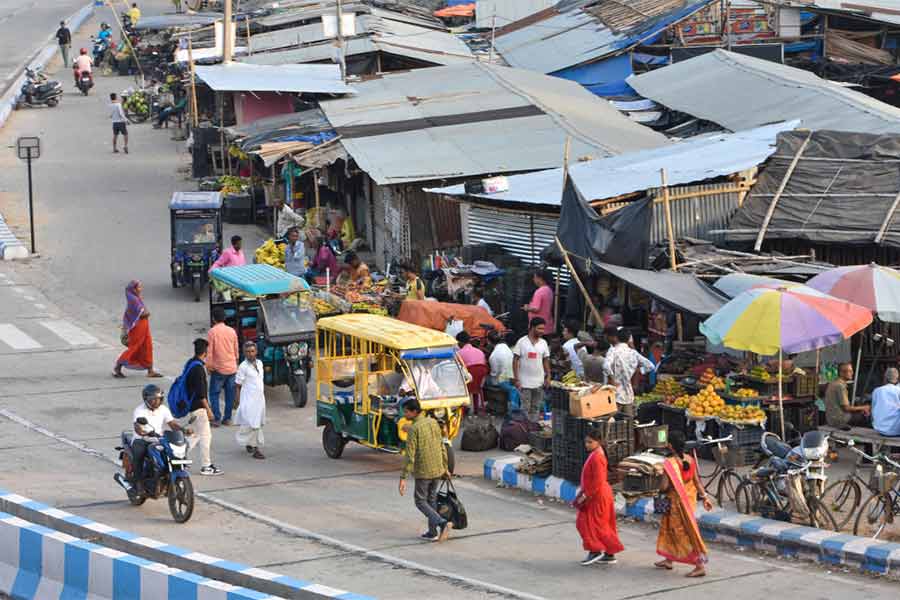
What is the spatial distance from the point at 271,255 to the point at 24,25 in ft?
155

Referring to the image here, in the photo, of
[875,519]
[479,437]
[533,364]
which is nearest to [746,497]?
[875,519]

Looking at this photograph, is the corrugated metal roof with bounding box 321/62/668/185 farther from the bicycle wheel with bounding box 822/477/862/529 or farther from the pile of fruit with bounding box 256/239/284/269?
the bicycle wheel with bounding box 822/477/862/529

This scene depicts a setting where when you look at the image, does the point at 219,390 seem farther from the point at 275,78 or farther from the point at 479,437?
the point at 275,78

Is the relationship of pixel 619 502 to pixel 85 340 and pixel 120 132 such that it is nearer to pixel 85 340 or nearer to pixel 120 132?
pixel 85 340

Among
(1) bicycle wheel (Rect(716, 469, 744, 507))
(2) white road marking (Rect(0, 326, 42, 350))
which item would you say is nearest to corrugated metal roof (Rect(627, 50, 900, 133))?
(1) bicycle wheel (Rect(716, 469, 744, 507))

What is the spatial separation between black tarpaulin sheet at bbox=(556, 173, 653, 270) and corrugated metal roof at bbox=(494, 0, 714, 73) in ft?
60.5

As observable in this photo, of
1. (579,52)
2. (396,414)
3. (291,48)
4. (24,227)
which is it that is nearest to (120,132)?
(291,48)

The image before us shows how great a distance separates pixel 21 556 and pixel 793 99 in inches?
721

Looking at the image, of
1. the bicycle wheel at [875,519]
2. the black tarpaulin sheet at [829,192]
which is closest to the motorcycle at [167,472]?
the bicycle wheel at [875,519]

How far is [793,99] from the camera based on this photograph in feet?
92.6

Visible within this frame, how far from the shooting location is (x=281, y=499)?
1636cm

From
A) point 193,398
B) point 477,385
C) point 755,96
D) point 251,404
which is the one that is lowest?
point 477,385

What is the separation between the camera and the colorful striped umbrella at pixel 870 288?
16.9m

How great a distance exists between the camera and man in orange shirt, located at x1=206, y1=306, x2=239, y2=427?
64.2ft
